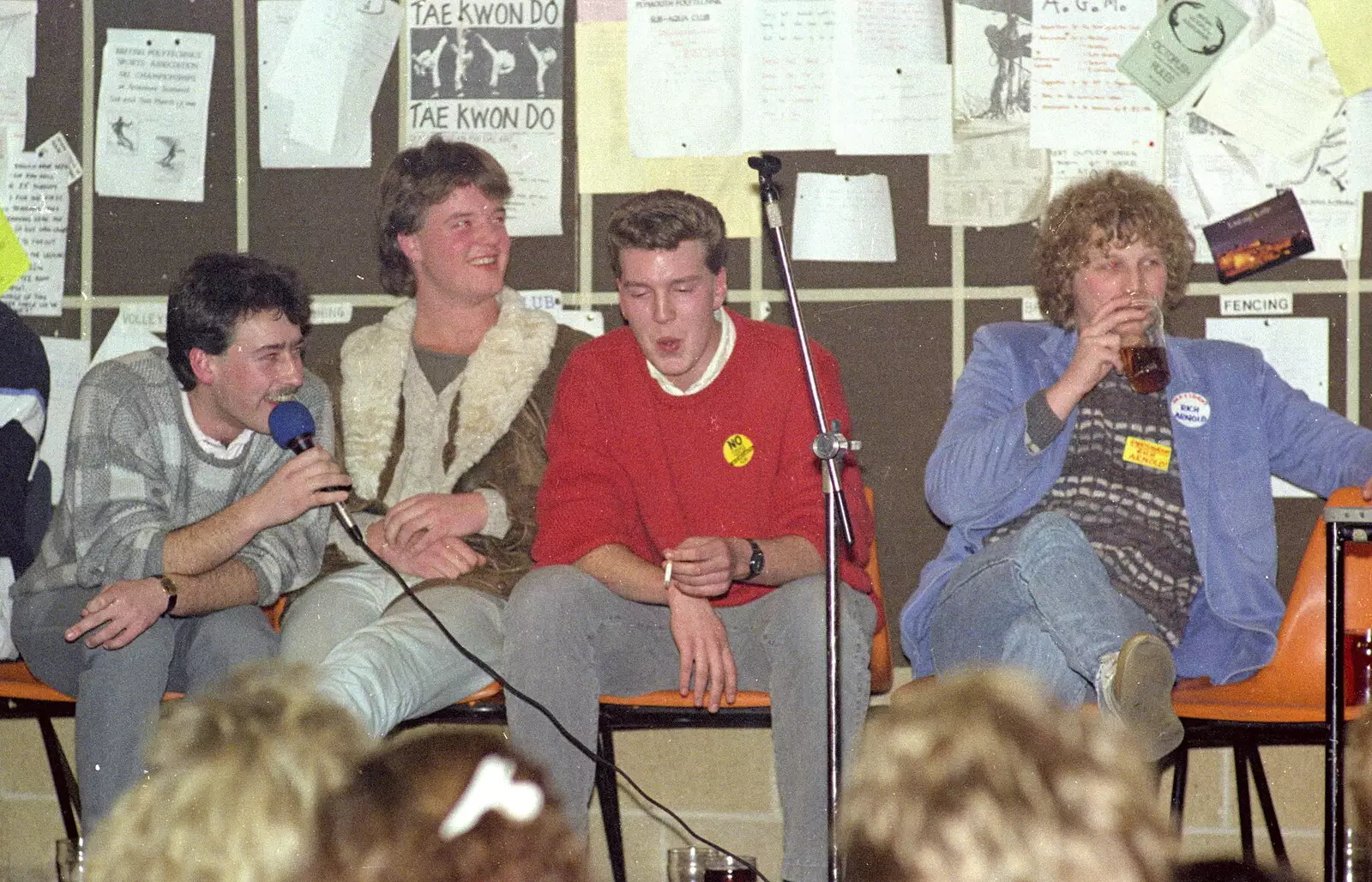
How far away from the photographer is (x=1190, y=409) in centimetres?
298

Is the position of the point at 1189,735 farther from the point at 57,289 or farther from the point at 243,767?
the point at 57,289

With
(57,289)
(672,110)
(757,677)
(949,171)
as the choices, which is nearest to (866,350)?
(949,171)

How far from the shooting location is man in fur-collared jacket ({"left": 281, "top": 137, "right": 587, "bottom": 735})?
112 inches

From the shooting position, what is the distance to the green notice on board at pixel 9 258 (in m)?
3.67

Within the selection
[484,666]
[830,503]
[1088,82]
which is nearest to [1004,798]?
[830,503]

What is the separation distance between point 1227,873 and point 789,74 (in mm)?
2922

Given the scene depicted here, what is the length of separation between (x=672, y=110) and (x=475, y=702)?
1.45 meters

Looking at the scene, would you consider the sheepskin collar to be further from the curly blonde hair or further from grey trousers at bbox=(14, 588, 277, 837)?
the curly blonde hair

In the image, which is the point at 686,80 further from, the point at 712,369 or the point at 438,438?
the point at 438,438

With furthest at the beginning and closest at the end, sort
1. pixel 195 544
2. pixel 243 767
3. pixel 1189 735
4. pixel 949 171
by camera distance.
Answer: pixel 949 171
pixel 195 544
pixel 1189 735
pixel 243 767

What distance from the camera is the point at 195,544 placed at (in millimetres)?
2895

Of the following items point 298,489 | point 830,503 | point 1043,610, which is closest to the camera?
point 830,503

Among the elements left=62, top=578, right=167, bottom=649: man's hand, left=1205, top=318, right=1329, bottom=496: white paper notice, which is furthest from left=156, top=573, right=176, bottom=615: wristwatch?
left=1205, top=318, right=1329, bottom=496: white paper notice

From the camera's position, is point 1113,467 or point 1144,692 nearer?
point 1144,692
